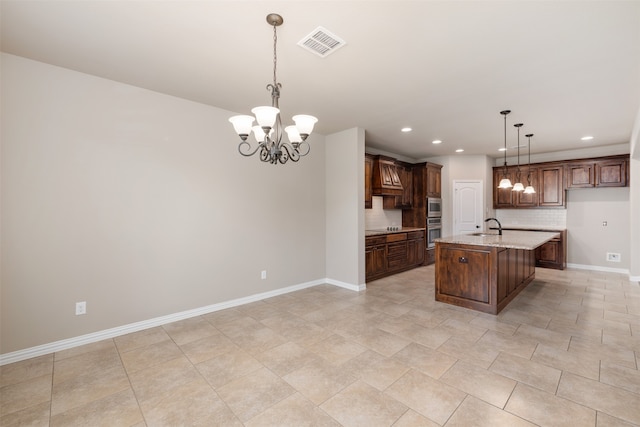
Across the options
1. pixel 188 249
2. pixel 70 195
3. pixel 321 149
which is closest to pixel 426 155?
pixel 321 149

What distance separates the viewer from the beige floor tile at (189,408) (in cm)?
187

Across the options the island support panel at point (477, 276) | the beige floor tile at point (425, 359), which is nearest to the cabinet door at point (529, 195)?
the island support panel at point (477, 276)

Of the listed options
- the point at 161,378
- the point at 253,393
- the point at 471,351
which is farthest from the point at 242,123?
the point at 471,351

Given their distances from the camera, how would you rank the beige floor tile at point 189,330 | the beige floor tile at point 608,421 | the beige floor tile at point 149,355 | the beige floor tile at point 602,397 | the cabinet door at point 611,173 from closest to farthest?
the beige floor tile at point 608,421, the beige floor tile at point 602,397, the beige floor tile at point 149,355, the beige floor tile at point 189,330, the cabinet door at point 611,173

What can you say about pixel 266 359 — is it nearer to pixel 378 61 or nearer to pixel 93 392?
pixel 93 392

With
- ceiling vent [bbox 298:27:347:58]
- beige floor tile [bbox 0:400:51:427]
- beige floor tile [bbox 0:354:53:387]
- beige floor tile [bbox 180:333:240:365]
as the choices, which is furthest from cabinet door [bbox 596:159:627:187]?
beige floor tile [bbox 0:354:53:387]

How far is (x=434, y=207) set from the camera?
275 inches

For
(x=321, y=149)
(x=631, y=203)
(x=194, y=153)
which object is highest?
(x=321, y=149)

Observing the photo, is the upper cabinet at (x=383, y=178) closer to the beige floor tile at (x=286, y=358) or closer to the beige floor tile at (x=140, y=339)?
the beige floor tile at (x=286, y=358)

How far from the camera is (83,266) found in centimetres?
294

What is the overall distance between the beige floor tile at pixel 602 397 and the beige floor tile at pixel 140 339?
3.64 metres

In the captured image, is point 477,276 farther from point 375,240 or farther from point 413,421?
point 413,421

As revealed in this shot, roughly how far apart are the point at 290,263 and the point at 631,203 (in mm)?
6317

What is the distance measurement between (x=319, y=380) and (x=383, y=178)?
4.41 meters
